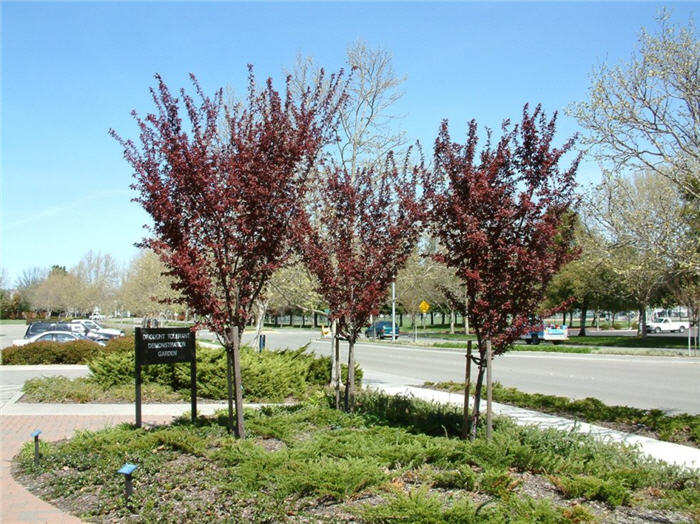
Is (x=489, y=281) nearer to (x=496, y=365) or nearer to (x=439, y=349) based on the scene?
(x=496, y=365)

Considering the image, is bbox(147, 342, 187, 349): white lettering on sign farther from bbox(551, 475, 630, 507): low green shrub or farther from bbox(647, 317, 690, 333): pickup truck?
bbox(647, 317, 690, 333): pickup truck

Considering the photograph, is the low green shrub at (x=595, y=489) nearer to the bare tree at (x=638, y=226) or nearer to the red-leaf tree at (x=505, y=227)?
the red-leaf tree at (x=505, y=227)

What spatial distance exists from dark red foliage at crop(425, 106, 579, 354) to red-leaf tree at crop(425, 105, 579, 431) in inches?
0.5

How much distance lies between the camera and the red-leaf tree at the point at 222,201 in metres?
7.74

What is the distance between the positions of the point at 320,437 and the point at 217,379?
6325 millimetres

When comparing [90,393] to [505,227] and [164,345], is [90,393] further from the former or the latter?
[505,227]

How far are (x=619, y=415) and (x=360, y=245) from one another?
4.99 metres

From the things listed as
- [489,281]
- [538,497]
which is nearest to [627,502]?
[538,497]

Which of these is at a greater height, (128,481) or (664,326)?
(128,481)

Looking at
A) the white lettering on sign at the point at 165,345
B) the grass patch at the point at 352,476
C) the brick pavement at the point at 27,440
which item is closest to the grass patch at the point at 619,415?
the grass patch at the point at 352,476

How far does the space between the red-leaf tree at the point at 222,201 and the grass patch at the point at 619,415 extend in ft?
19.0

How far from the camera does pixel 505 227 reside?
775cm

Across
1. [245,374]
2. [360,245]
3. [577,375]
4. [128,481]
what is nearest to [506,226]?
[360,245]

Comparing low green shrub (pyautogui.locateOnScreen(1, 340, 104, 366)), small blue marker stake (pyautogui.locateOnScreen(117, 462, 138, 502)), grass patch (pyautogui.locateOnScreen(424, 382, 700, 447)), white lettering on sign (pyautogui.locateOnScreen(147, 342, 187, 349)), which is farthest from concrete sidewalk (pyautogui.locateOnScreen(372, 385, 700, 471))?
low green shrub (pyautogui.locateOnScreen(1, 340, 104, 366))
